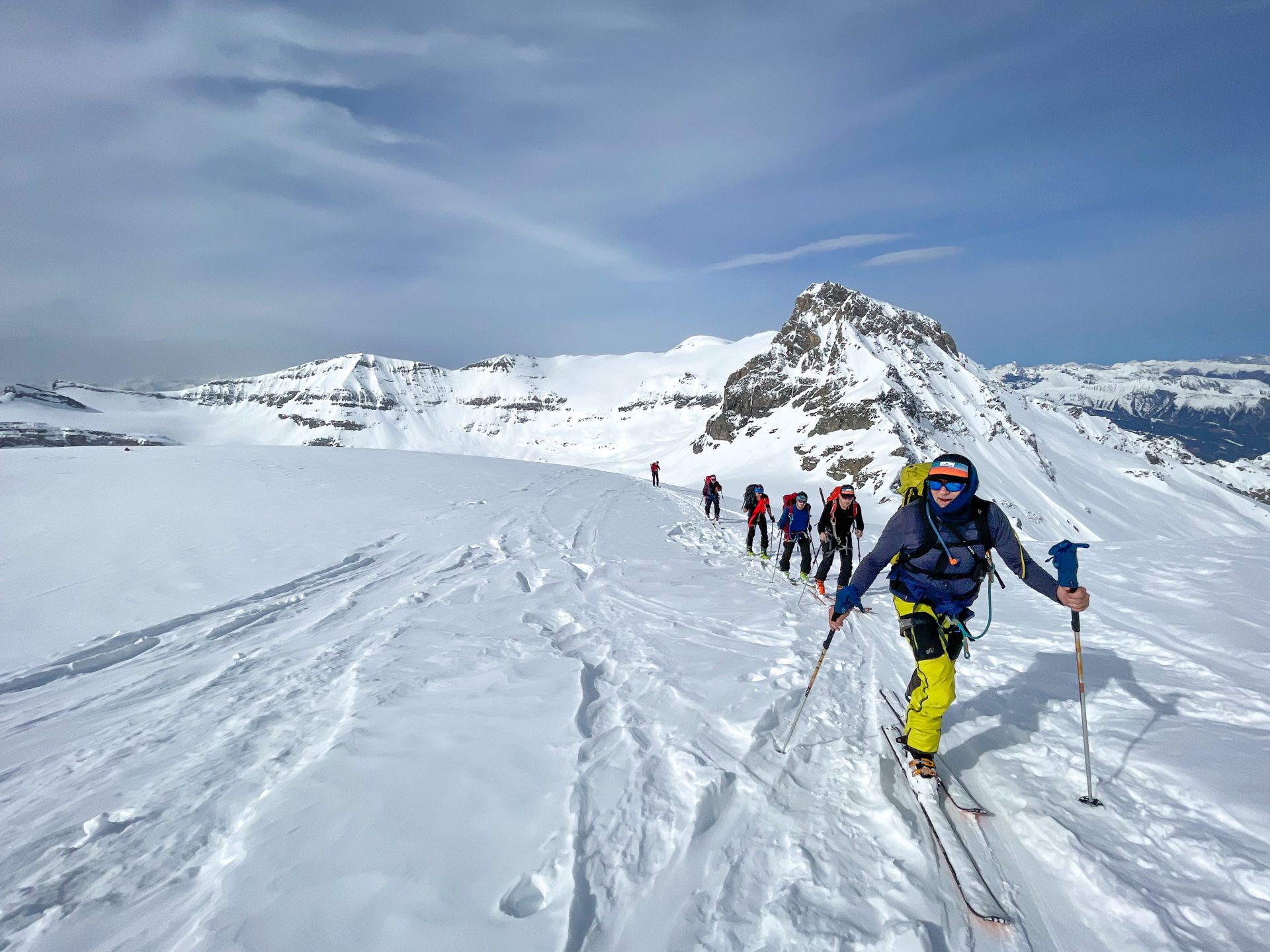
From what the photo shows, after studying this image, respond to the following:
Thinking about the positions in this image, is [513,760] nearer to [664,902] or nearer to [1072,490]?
[664,902]

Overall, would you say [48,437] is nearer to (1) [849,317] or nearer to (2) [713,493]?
(2) [713,493]

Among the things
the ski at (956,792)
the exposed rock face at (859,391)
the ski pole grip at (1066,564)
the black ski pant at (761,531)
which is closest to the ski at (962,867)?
the ski at (956,792)

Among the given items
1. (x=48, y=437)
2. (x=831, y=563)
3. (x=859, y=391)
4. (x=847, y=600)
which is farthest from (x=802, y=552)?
(x=48, y=437)

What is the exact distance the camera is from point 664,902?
10.8ft

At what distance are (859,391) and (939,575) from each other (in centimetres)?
11048

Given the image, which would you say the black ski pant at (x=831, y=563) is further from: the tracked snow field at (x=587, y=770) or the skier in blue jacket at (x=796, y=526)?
the skier in blue jacket at (x=796, y=526)

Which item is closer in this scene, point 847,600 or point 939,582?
point 939,582

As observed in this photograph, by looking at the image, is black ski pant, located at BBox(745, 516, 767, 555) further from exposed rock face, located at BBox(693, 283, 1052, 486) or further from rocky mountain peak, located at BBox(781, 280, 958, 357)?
rocky mountain peak, located at BBox(781, 280, 958, 357)

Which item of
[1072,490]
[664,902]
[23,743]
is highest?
[664,902]

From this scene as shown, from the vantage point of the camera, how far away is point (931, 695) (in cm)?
441

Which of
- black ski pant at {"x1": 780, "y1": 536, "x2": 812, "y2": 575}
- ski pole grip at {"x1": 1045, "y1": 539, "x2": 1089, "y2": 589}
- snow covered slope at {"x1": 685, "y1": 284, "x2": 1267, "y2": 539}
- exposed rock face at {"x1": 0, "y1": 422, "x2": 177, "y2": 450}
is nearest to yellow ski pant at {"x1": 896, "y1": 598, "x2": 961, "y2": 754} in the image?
ski pole grip at {"x1": 1045, "y1": 539, "x2": 1089, "y2": 589}

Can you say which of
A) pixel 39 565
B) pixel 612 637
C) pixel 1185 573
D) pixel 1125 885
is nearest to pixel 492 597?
pixel 612 637

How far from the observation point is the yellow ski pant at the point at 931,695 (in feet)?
14.4

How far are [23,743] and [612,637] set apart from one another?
6129 millimetres
